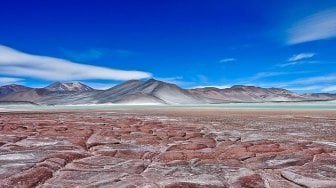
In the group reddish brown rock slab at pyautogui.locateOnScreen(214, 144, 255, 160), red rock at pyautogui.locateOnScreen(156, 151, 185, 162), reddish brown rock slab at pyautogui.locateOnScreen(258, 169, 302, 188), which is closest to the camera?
reddish brown rock slab at pyautogui.locateOnScreen(258, 169, 302, 188)

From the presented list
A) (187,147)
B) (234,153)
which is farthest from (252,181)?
(187,147)

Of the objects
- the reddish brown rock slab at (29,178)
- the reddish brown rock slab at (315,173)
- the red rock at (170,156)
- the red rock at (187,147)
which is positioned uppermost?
the red rock at (187,147)

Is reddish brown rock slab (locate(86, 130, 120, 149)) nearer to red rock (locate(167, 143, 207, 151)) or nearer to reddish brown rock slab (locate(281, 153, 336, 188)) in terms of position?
red rock (locate(167, 143, 207, 151))

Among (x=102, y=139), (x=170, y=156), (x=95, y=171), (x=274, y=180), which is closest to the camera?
(x=274, y=180)

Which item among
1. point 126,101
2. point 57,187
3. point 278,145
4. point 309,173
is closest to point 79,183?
point 57,187

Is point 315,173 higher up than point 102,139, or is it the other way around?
point 102,139

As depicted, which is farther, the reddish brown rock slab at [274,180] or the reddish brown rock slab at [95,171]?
the reddish brown rock slab at [95,171]

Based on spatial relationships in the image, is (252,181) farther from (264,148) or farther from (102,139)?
(102,139)

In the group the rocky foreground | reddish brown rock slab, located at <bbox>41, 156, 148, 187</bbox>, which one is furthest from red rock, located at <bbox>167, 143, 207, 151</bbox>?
reddish brown rock slab, located at <bbox>41, 156, 148, 187</bbox>

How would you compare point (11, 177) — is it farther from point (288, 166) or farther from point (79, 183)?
point (288, 166)

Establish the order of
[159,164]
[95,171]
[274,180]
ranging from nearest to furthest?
[274,180] → [95,171] → [159,164]

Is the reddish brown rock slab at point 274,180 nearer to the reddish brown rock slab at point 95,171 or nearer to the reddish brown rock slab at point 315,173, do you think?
the reddish brown rock slab at point 315,173

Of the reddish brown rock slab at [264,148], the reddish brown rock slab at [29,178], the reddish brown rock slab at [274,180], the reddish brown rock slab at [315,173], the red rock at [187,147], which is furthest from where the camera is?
the red rock at [187,147]

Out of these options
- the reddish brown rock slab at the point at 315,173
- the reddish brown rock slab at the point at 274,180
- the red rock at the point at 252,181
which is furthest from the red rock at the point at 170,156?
the reddish brown rock slab at the point at 315,173
